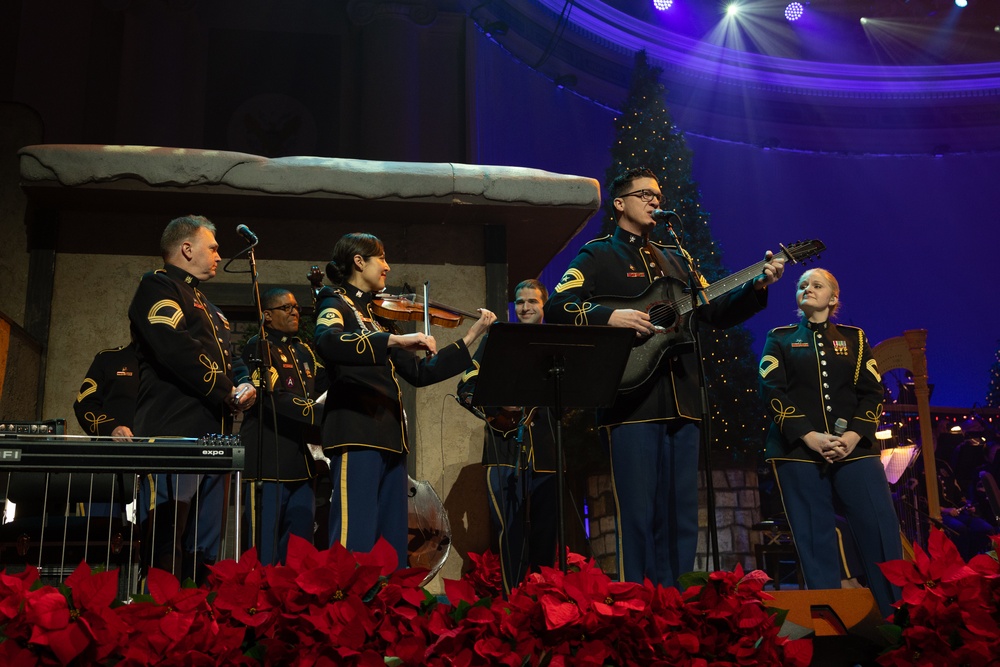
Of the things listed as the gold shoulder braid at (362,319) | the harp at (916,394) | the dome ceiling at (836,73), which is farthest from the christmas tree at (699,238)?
the dome ceiling at (836,73)

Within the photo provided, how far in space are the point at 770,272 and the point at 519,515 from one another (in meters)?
2.62

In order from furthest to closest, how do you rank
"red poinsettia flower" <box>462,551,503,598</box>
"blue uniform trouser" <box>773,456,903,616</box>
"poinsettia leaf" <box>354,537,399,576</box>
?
"red poinsettia flower" <box>462,551,503,598</box> → "blue uniform trouser" <box>773,456,903,616</box> → "poinsettia leaf" <box>354,537,399,576</box>

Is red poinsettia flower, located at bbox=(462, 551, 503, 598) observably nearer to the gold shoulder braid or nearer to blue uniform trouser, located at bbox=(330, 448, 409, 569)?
blue uniform trouser, located at bbox=(330, 448, 409, 569)

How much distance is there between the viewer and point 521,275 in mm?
8633

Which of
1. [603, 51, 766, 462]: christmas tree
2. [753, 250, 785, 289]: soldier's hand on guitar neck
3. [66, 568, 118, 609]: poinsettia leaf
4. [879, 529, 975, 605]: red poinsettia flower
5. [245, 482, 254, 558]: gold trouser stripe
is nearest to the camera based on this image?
[66, 568, 118, 609]: poinsettia leaf

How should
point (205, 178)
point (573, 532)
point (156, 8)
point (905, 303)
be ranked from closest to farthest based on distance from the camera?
point (205, 178), point (573, 532), point (156, 8), point (905, 303)

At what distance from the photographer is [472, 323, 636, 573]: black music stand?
355 cm

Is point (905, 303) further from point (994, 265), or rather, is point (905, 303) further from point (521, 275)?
point (521, 275)

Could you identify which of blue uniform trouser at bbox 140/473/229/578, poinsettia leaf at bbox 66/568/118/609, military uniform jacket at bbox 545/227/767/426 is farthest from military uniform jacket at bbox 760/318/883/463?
poinsettia leaf at bbox 66/568/118/609

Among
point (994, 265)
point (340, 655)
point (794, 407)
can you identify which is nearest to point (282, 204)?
point (794, 407)

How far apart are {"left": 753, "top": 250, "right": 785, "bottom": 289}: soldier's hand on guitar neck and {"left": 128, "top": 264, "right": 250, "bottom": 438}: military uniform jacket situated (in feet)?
8.31

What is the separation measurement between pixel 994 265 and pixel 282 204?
15021 millimetres

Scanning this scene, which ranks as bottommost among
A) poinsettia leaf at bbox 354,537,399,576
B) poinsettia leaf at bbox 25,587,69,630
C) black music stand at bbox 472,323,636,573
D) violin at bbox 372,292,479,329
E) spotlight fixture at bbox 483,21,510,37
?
poinsettia leaf at bbox 25,587,69,630

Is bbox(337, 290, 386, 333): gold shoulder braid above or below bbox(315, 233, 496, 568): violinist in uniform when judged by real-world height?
above
